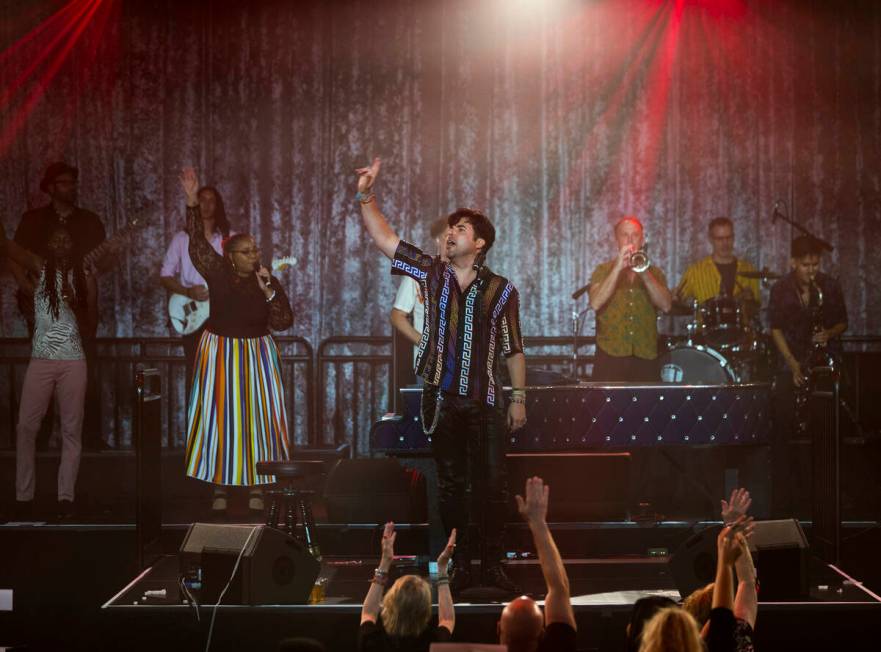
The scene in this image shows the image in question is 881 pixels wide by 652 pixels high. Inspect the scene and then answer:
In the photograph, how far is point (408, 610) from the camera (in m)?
4.16

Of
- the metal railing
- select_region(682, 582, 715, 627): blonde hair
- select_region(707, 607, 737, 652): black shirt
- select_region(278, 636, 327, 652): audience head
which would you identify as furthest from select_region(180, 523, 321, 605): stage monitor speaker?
the metal railing

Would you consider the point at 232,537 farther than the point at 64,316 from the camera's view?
No

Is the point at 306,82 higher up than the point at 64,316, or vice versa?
the point at 306,82

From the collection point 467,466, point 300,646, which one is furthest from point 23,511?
point 300,646

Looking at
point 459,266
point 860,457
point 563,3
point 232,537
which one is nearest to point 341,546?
point 232,537

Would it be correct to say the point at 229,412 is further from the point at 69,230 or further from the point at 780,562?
the point at 780,562

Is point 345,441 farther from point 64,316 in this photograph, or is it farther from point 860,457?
point 860,457

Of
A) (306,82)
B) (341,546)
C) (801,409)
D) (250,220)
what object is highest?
(306,82)

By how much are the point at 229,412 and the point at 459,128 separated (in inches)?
150

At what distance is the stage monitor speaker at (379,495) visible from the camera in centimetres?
675

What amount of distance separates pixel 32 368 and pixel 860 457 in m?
5.93

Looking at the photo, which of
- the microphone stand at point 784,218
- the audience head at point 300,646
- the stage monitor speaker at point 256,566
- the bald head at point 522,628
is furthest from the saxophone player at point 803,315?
the audience head at point 300,646

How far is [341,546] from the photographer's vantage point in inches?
268

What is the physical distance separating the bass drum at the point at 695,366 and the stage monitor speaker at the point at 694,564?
2.68m
